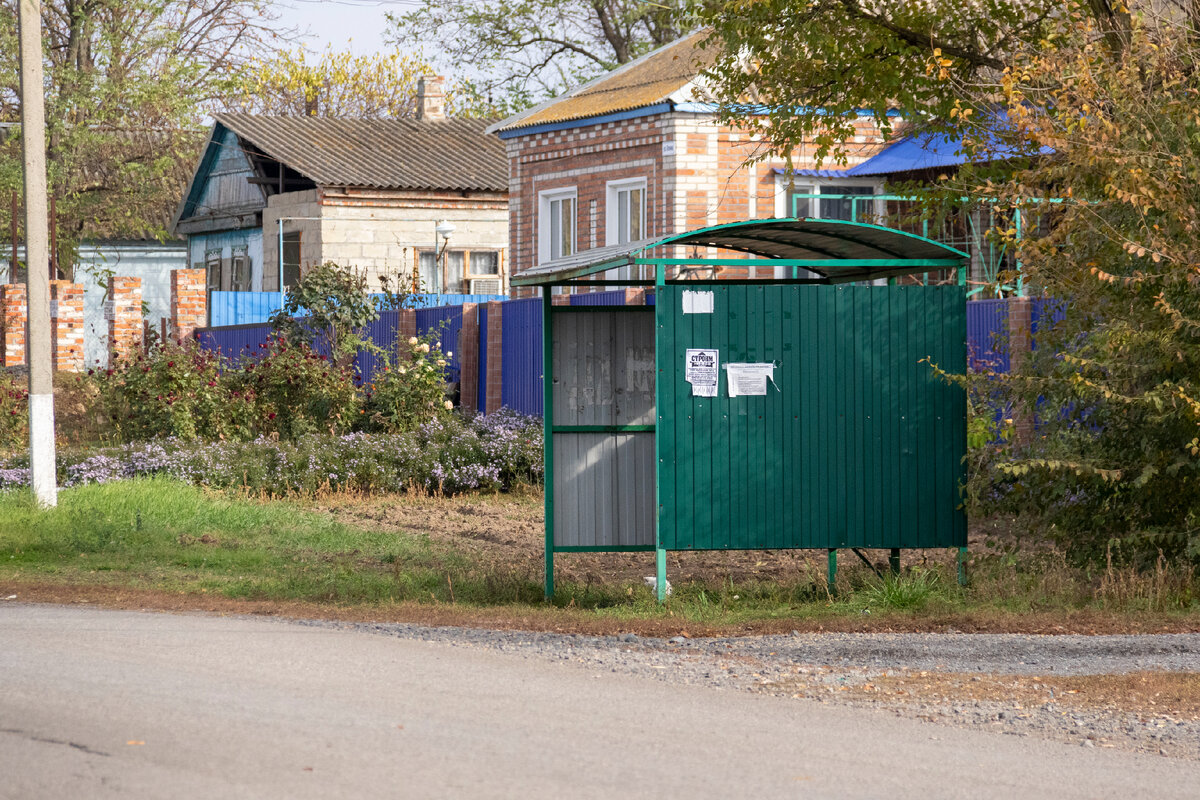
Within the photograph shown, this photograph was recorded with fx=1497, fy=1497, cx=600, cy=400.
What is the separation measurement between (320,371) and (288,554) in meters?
7.25

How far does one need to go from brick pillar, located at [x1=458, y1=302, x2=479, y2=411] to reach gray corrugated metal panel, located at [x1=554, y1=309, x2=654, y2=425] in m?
11.5

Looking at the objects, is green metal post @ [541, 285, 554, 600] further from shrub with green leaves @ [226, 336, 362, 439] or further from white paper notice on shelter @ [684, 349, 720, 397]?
shrub with green leaves @ [226, 336, 362, 439]

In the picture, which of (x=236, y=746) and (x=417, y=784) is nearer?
(x=417, y=784)

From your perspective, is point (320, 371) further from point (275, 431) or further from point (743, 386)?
point (743, 386)

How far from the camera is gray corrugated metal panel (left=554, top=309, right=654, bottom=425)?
10.9 metres

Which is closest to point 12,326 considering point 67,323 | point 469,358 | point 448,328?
point 67,323

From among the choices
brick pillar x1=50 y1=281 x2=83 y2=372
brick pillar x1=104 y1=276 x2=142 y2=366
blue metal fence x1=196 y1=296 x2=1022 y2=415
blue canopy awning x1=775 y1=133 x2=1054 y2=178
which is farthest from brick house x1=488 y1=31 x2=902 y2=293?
brick pillar x1=50 y1=281 x2=83 y2=372

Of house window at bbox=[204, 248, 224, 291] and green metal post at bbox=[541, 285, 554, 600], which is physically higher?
house window at bbox=[204, 248, 224, 291]

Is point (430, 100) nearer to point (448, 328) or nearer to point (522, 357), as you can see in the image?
point (448, 328)

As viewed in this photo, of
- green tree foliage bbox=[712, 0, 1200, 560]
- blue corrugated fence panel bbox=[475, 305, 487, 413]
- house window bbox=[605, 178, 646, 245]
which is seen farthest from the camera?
house window bbox=[605, 178, 646, 245]

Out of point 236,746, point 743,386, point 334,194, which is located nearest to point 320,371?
point 743,386

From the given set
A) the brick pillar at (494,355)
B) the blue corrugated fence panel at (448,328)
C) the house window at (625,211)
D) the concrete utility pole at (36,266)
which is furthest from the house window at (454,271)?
the concrete utility pole at (36,266)

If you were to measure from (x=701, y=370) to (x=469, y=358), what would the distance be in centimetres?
1250

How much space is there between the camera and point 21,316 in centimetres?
3186
